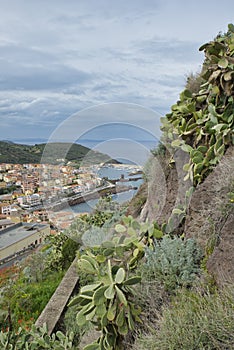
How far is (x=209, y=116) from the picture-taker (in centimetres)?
317

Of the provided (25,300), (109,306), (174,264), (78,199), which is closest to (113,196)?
(78,199)

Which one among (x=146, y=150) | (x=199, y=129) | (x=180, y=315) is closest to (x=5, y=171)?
(x=146, y=150)

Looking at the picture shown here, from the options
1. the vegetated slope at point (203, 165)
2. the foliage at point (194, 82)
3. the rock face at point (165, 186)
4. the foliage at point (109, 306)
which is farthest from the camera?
the foliage at point (194, 82)

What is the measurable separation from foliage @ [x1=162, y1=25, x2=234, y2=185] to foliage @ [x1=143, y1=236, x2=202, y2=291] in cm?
71

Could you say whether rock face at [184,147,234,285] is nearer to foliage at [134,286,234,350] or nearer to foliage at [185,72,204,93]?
foliage at [134,286,234,350]

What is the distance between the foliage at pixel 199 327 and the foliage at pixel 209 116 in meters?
1.35

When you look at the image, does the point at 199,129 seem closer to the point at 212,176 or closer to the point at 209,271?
the point at 212,176

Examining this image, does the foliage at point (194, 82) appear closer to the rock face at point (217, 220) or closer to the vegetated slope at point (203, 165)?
the vegetated slope at point (203, 165)

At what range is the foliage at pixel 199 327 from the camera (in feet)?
5.37

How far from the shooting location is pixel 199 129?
3.28 meters

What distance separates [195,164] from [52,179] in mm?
1313

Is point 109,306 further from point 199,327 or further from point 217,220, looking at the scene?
point 217,220

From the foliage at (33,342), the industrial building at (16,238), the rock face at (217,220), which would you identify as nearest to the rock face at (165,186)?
the rock face at (217,220)

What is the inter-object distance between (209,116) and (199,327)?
202 cm
